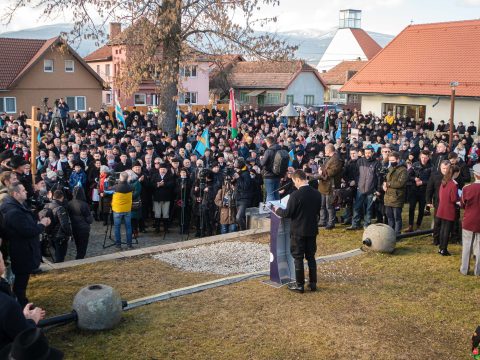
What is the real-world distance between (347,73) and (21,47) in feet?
120

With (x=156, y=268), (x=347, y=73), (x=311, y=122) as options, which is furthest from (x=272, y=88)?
(x=156, y=268)

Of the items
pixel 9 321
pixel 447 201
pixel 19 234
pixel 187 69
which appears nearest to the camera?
pixel 9 321

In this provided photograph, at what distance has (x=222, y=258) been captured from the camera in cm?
1035

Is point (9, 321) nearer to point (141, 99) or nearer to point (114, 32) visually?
point (114, 32)

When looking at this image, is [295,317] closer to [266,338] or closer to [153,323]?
[266,338]

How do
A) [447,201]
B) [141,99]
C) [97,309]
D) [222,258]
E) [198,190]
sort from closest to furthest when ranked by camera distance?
1. [97,309]
2. [447,201]
3. [222,258]
4. [198,190]
5. [141,99]

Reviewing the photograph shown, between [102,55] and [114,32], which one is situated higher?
[114,32]

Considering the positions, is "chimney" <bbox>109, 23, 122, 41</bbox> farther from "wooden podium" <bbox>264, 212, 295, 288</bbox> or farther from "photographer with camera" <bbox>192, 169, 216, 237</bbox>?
"wooden podium" <bbox>264, 212, 295, 288</bbox>

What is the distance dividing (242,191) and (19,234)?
6908 mm

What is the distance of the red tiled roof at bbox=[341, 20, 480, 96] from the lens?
107 ft

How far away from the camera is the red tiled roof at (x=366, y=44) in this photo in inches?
3255

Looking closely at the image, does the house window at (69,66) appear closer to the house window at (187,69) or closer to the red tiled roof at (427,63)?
the house window at (187,69)

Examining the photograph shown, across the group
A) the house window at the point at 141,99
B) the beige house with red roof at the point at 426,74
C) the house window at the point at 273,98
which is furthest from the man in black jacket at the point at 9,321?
the house window at the point at 273,98

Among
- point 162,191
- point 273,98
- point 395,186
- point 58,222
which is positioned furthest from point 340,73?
point 58,222
